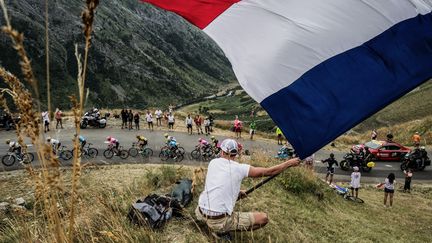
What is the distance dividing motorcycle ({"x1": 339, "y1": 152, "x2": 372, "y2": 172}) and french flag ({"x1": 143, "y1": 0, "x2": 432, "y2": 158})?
20461 millimetres

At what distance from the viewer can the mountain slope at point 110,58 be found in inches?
3848

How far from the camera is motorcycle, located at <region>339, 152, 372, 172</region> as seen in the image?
22.7m

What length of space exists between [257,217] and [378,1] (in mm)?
2507

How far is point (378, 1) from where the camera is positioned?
3367 mm

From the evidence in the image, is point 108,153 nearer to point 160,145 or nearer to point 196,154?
point 160,145

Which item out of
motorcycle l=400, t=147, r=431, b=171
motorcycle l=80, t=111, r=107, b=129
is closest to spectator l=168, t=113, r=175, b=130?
motorcycle l=80, t=111, r=107, b=129

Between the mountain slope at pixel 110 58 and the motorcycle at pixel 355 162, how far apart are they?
66112mm

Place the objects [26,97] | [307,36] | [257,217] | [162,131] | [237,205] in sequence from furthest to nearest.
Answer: [162,131]
[237,205]
[257,217]
[307,36]
[26,97]

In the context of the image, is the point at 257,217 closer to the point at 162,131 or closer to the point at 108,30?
the point at 162,131

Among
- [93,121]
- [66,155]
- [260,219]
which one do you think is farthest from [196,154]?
[260,219]

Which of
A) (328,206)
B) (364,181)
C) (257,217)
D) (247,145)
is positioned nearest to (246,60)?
(257,217)

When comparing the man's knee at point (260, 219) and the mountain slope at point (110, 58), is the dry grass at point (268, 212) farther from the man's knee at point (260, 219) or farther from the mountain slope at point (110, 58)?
the mountain slope at point (110, 58)

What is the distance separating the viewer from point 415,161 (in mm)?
23719

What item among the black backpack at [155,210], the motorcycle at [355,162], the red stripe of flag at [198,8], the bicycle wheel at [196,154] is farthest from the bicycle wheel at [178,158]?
the red stripe of flag at [198,8]
